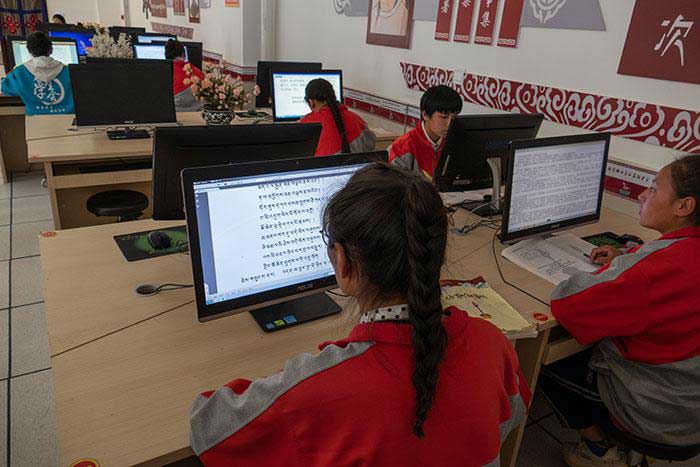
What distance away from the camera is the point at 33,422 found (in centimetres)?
186

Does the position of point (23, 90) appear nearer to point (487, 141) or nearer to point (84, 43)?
point (84, 43)

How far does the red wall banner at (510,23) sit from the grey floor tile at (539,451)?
6.73 ft

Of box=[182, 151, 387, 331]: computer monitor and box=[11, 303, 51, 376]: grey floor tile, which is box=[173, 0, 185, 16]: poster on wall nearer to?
box=[11, 303, 51, 376]: grey floor tile

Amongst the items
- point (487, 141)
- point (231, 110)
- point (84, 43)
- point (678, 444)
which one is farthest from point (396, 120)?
point (84, 43)

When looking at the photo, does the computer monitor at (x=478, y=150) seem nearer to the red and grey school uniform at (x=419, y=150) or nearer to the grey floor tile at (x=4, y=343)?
the red and grey school uniform at (x=419, y=150)

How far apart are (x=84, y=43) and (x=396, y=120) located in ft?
12.6

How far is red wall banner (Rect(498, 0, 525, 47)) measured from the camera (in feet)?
9.04

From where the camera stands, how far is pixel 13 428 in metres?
1.83

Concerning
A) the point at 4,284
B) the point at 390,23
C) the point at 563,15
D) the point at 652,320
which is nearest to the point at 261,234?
the point at 652,320

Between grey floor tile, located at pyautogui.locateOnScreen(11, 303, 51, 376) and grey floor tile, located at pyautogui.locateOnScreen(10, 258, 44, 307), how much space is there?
0.08m

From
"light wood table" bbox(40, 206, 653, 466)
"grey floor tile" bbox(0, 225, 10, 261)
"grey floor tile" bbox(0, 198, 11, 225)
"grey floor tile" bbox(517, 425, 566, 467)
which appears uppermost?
"light wood table" bbox(40, 206, 653, 466)

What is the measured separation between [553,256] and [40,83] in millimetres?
3712

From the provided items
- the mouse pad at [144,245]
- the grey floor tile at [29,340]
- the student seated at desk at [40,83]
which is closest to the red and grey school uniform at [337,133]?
the mouse pad at [144,245]

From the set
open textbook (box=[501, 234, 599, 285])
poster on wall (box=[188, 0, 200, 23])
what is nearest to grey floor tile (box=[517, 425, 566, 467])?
open textbook (box=[501, 234, 599, 285])
